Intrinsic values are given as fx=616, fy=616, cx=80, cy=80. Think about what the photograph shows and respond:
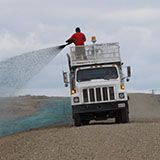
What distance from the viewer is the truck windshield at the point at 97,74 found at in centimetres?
2566

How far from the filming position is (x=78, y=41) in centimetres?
2631

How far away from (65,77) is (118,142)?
7.87 m

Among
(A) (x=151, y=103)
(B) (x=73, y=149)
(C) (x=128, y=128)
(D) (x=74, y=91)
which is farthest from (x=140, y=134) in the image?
(A) (x=151, y=103)

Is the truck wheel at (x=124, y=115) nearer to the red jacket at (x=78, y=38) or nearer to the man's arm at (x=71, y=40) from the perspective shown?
the red jacket at (x=78, y=38)

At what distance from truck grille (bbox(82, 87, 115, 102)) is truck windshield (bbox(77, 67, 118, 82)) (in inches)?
23.7

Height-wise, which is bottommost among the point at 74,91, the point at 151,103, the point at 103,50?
the point at 151,103

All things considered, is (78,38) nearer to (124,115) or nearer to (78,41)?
(78,41)

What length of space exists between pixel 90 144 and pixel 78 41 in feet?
30.4

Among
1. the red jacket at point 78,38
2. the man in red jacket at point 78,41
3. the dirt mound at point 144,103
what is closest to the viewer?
the man in red jacket at point 78,41

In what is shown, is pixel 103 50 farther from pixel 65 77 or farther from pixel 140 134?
pixel 140 134

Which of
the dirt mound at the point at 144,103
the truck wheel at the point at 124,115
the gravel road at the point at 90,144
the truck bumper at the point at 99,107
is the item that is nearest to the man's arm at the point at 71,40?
the truck bumper at the point at 99,107

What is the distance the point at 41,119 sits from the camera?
32.0 metres

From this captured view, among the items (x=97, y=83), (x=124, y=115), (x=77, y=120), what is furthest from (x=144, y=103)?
(x=77, y=120)

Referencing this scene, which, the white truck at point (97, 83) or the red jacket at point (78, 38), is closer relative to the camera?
the white truck at point (97, 83)
